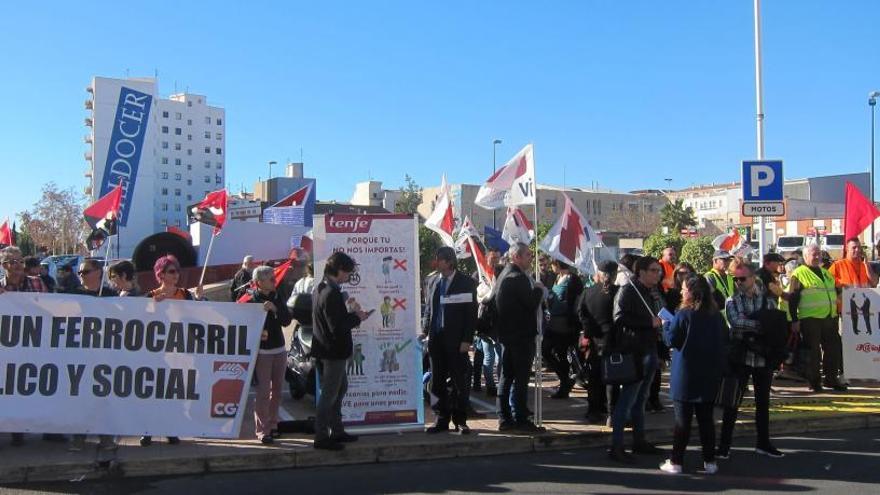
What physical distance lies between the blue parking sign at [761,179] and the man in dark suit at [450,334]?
5.92 meters

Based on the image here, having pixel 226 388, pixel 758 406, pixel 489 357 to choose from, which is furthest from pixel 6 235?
pixel 758 406

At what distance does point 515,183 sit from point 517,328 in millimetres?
2898

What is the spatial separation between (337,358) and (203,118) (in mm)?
150240

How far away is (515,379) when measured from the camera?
7656mm

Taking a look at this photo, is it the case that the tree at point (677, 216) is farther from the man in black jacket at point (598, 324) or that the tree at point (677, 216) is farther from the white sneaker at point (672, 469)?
the white sneaker at point (672, 469)

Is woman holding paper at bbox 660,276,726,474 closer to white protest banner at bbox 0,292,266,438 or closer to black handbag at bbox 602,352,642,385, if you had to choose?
black handbag at bbox 602,352,642,385

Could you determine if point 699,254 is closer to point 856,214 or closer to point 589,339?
point 856,214

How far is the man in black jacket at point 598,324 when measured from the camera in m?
7.21

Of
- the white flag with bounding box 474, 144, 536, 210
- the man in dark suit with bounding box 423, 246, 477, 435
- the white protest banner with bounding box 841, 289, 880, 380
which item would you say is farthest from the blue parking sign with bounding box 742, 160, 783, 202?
the man in dark suit with bounding box 423, 246, 477, 435

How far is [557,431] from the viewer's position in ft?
25.6

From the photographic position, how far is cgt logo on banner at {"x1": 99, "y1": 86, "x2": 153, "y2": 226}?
40.1ft

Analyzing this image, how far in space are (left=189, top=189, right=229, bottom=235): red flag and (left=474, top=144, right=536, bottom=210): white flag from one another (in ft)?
11.9

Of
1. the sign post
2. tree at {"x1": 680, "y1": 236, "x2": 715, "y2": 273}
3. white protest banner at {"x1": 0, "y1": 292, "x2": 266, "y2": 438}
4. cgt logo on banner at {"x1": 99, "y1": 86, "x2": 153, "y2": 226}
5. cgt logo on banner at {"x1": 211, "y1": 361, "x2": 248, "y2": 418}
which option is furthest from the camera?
tree at {"x1": 680, "y1": 236, "x2": 715, "y2": 273}

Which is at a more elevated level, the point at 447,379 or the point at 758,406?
the point at 447,379
